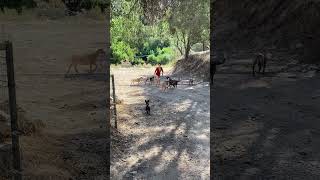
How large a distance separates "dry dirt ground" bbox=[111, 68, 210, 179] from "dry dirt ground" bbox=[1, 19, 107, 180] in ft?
1.96

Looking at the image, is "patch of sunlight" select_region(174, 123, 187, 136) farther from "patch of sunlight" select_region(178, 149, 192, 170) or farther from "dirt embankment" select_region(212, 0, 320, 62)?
"dirt embankment" select_region(212, 0, 320, 62)

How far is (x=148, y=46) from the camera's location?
67.5 feet

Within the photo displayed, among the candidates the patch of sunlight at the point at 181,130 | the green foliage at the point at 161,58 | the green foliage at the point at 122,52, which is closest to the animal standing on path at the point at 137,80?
the green foliage at the point at 122,52

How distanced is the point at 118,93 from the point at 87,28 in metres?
4.89

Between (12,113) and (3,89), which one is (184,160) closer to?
(3,89)

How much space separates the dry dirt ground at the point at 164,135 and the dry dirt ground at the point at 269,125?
667mm

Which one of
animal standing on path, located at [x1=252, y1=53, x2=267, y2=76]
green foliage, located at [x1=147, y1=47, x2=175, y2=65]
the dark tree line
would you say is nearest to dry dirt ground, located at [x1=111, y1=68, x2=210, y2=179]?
animal standing on path, located at [x1=252, y1=53, x2=267, y2=76]

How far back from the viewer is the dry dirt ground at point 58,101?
5.70 m

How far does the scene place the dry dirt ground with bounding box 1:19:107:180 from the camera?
570 centimetres

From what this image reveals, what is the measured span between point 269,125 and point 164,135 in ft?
8.38

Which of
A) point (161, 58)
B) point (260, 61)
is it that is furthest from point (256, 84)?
point (161, 58)

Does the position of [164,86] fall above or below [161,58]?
below

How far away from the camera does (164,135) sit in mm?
8320

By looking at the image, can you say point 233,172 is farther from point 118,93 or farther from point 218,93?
point 118,93
